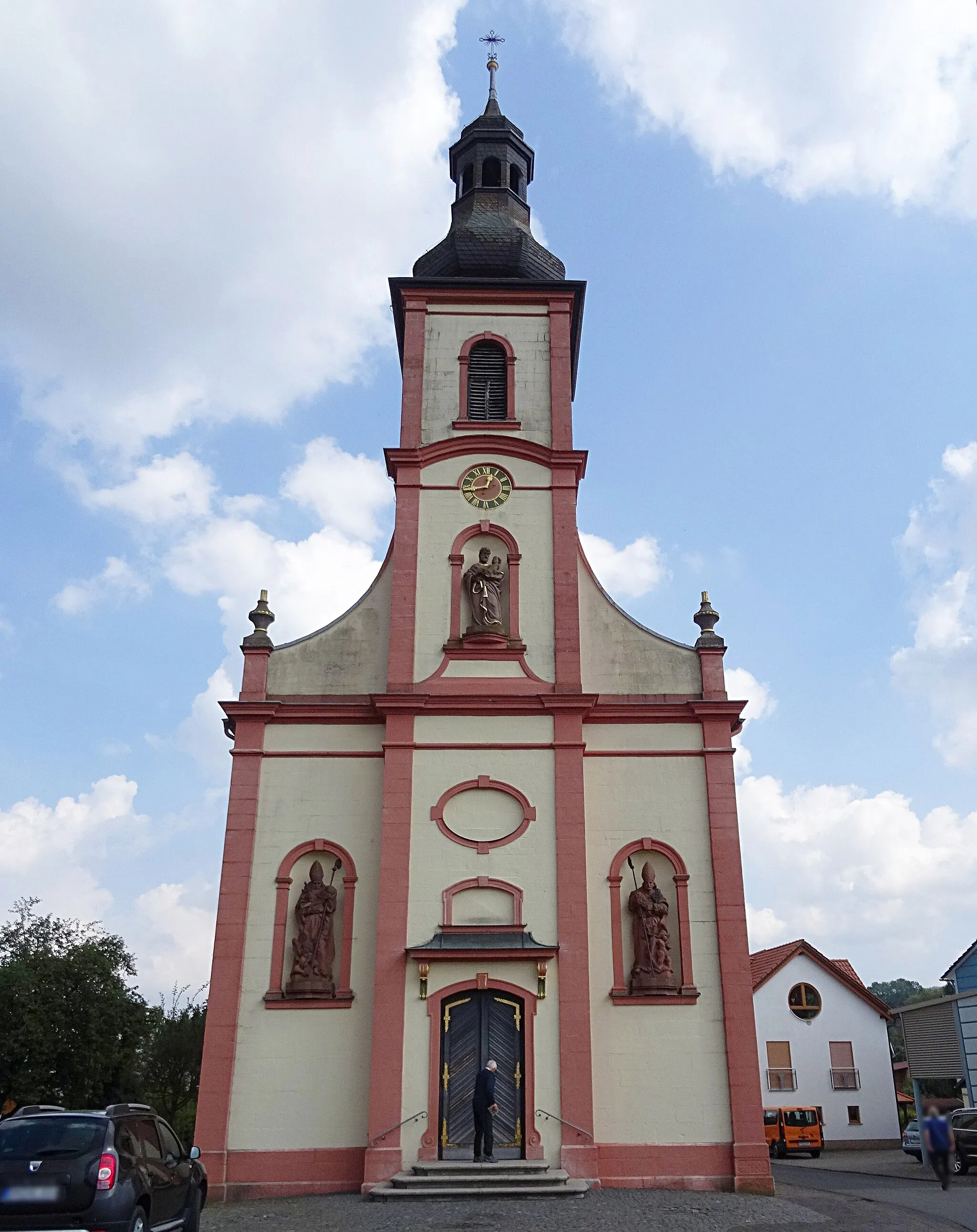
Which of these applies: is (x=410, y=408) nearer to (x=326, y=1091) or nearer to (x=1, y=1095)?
(x=326, y=1091)

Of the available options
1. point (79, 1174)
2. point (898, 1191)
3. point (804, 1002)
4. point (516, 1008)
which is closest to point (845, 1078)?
point (804, 1002)

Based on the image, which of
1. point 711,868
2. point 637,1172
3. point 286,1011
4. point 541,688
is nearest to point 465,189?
point 541,688

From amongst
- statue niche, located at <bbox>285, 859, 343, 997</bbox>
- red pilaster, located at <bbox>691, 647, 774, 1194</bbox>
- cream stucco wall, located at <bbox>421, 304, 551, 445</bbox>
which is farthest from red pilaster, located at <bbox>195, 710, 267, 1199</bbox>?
red pilaster, located at <bbox>691, 647, 774, 1194</bbox>

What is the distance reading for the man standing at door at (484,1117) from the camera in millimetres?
16312

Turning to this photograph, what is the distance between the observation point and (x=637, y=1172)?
55.9 feet

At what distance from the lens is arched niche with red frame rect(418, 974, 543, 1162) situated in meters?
16.7

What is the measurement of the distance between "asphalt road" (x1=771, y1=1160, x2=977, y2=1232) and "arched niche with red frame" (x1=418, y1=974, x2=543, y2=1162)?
14.6ft

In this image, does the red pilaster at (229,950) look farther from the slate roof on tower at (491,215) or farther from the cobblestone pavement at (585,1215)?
the slate roof on tower at (491,215)

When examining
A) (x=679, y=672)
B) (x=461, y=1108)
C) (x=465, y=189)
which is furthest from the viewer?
(x=465, y=189)

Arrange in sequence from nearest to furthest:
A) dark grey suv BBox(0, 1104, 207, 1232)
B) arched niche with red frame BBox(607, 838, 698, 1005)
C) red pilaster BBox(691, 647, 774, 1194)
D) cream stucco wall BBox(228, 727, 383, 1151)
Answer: dark grey suv BBox(0, 1104, 207, 1232)
red pilaster BBox(691, 647, 774, 1194)
cream stucco wall BBox(228, 727, 383, 1151)
arched niche with red frame BBox(607, 838, 698, 1005)

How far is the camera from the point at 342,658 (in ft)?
67.7

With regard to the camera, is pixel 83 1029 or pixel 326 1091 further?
→ pixel 83 1029

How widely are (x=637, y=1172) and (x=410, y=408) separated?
1464 cm

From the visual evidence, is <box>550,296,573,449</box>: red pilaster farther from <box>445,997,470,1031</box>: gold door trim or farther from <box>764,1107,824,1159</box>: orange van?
<box>764,1107,824,1159</box>: orange van
